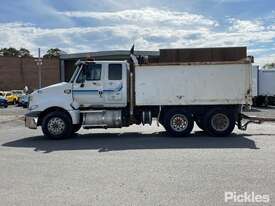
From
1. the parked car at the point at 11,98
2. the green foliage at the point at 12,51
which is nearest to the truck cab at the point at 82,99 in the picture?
the parked car at the point at 11,98

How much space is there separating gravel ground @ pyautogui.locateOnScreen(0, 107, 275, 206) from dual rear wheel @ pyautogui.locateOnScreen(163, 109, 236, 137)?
24.0 inches

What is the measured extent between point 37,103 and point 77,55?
32.8m

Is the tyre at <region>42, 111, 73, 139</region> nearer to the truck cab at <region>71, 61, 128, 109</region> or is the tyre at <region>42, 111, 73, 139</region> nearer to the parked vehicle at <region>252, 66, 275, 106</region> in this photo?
the truck cab at <region>71, 61, 128, 109</region>

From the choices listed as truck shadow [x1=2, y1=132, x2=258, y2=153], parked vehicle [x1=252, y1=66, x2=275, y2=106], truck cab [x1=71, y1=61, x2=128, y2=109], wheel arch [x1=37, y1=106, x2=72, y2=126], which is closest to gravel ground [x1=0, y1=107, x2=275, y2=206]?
truck shadow [x1=2, y1=132, x2=258, y2=153]

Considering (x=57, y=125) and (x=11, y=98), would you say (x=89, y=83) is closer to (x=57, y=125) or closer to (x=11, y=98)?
(x=57, y=125)

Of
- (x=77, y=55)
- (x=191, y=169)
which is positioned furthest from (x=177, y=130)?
(x=77, y=55)

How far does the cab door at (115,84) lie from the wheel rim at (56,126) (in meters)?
1.74

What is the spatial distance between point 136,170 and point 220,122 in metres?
7.21

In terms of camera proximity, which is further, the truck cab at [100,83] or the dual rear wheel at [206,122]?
the truck cab at [100,83]

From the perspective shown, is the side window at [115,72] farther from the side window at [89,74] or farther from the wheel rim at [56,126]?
the wheel rim at [56,126]

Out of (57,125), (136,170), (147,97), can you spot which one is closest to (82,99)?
(57,125)

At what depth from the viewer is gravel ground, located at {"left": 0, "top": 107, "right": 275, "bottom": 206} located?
25.2 feet

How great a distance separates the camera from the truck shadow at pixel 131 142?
13.8 meters

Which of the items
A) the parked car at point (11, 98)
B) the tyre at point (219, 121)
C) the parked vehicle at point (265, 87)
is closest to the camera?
the tyre at point (219, 121)
